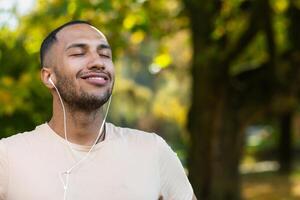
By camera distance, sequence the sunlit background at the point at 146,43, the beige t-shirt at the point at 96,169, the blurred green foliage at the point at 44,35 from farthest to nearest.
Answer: the sunlit background at the point at 146,43 → the blurred green foliage at the point at 44,35 → the beige t-shirt at the point at 96,169

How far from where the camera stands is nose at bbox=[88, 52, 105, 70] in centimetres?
261

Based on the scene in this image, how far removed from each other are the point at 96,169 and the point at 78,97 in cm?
28

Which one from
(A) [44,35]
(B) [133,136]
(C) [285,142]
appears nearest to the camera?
(B) [133,136]

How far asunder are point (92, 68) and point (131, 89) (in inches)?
971

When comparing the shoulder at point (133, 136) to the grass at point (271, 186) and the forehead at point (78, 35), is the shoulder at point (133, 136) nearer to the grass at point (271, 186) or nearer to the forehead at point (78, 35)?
the forehead at point (78, 35)

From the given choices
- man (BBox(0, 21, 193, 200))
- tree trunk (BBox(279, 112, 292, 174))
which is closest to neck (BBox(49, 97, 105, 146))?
man (BBox(0, 21, 193, 200))

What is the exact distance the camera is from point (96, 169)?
2531 millimetres

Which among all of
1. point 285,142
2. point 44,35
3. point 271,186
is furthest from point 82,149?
point 285,142

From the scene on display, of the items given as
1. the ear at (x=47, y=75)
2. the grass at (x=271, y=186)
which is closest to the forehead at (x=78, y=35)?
the ear at (x=47, y=75)

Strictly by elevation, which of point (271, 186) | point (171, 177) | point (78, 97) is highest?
point (78, 97)

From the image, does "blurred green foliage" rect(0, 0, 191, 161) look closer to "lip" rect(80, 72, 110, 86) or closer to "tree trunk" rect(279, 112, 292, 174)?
"lip" rect(80, 72, 110, 86)

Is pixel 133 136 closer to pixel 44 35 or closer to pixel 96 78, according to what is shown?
pixel 96 78

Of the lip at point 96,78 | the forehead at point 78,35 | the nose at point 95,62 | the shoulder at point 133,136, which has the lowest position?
the shoulder at point 133,136

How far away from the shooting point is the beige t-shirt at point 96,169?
2.47 meters
